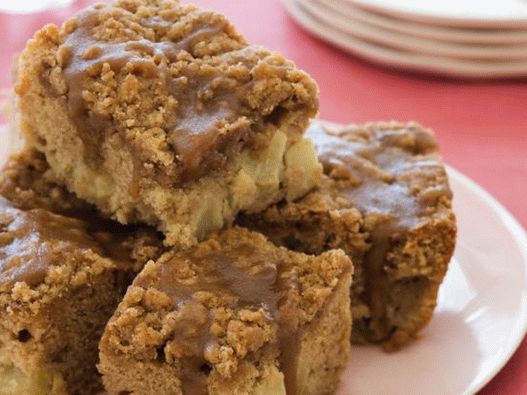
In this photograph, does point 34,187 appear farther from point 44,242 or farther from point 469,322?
point 469,322

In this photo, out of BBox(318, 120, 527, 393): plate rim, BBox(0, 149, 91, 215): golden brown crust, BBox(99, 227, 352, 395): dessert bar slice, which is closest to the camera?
BBox(99, 227, 352, 395): dessert bar slice

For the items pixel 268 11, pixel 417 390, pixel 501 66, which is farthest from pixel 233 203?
pixel 268 11

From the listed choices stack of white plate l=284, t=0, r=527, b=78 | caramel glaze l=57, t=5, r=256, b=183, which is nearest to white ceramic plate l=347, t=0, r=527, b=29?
stack of white plate l=284, t=0, r=527, b=78

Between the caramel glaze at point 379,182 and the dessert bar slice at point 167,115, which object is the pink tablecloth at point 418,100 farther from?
the dessert bar slice at point 167,115

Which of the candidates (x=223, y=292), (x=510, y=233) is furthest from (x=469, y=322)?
(x=223, y=292)

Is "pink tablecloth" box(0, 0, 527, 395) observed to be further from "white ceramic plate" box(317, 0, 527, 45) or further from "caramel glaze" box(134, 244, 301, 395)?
"caramel glaze" box(134, 244, 301, 395)

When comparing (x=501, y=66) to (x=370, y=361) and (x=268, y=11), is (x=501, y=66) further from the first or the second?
(x=370, y=361)
